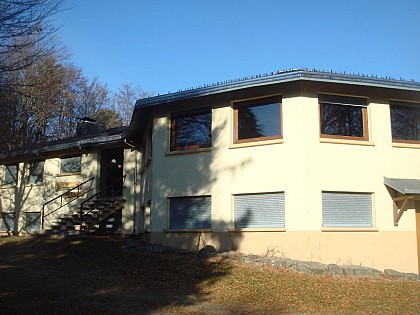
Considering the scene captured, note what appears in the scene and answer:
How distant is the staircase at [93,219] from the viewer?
62.8ft

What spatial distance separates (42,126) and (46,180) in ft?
47.8

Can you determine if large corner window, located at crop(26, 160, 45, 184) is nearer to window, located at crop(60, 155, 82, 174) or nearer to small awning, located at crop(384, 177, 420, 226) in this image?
window, located at crop(60, 155, 82, 174)

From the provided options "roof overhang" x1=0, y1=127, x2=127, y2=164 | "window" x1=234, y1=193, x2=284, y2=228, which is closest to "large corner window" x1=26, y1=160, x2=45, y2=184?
"roof overhang" x1=0, y1=127, x2=127, y2=164

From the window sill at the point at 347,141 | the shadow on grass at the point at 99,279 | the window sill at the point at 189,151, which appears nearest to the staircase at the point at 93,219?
the shadow on grass at the point at 99,279

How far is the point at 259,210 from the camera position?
47.8 ft

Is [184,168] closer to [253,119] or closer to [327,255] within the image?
[253,119]

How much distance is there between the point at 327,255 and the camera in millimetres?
13789

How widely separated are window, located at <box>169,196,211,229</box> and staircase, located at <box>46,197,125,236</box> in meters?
4.95

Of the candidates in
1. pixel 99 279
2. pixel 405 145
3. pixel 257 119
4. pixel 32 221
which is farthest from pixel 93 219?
pixel 405 145

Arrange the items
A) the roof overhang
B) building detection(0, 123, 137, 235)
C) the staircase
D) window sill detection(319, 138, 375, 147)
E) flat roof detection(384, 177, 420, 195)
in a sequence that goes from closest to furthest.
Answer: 1. flat roof detection(384, 177, 420, 195)
2. window sill detection(319, 138, 375, 147)
3. the staircase
4. the roof overhang
5. building detection(0, 123, 137, 235)

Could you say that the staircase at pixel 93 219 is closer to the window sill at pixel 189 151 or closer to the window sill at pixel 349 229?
the window sill at pixel 189 151

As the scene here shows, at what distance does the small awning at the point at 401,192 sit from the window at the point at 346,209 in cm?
79

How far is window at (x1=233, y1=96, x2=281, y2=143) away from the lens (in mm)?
14758

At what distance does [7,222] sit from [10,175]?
Answer: 103 inches
